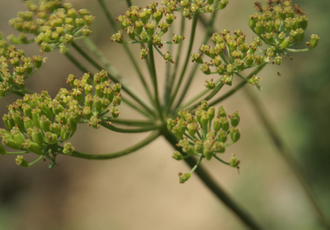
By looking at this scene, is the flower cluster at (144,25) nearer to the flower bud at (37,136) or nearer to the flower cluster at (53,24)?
the flower cluster at (53,24)

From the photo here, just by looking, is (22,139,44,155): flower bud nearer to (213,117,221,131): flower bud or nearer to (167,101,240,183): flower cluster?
(167,101,240,183): flower cluster

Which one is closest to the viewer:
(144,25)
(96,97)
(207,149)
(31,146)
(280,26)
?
(207,149)

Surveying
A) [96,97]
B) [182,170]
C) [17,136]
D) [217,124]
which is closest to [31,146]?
[17,136]

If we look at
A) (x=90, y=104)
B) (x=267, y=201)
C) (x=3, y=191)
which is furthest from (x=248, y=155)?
(x=3, y=191)

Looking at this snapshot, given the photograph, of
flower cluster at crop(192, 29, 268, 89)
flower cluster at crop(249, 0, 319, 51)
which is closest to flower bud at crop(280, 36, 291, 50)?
flower cluster at crop(249, 0, 319, 51)

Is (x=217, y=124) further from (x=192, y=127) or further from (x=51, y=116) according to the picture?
(x=51, y=116)

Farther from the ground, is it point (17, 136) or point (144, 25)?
point (144, 25)
